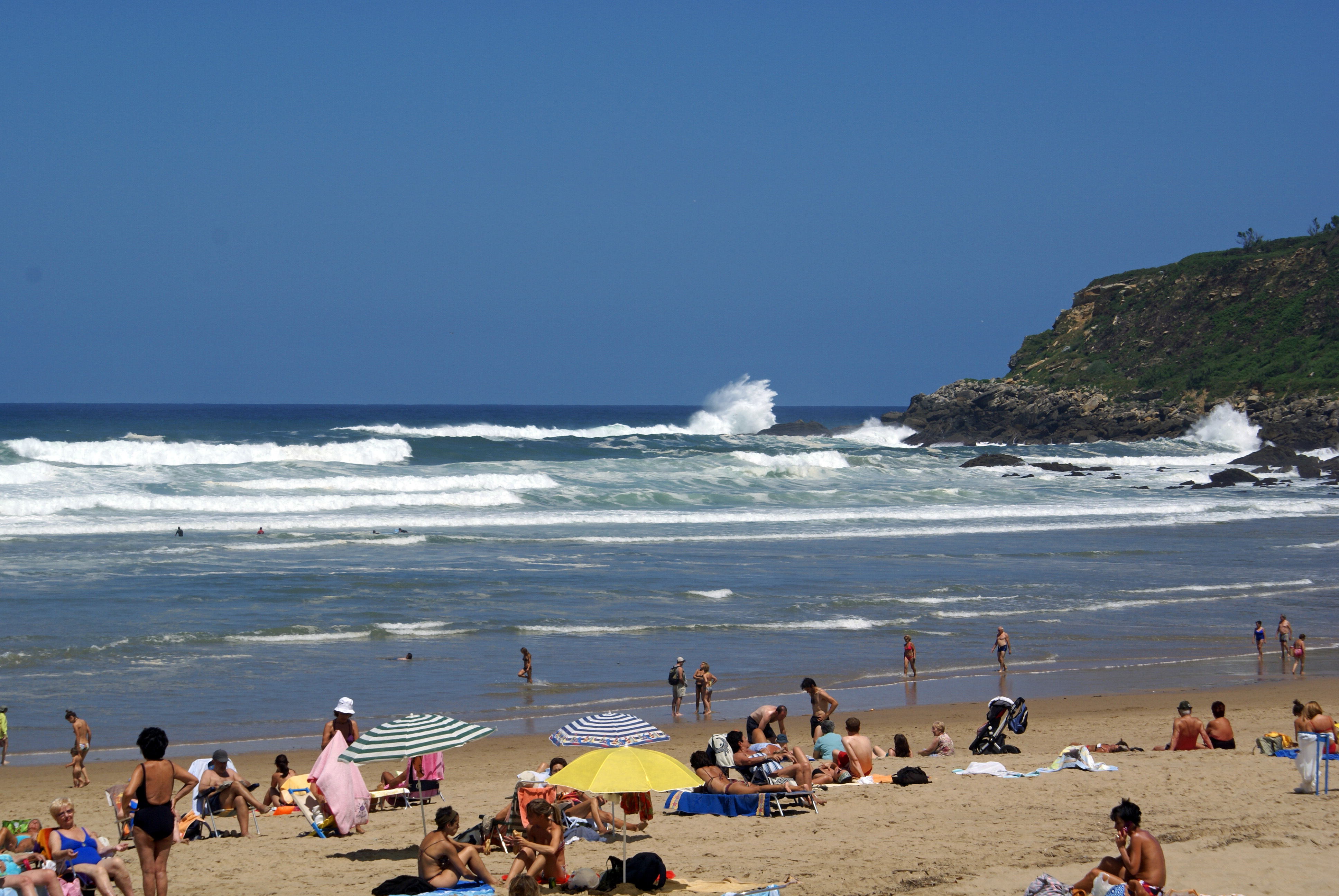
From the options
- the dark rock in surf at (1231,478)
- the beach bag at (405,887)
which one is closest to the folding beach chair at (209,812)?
the beach bag at (405,887)

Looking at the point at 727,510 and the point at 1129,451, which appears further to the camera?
the point at 1129,451

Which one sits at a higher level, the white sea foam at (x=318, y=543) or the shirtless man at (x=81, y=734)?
the white sea foam at (x=318, y=543)

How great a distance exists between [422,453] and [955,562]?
140 feet

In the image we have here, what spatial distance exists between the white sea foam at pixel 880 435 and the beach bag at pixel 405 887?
266ft

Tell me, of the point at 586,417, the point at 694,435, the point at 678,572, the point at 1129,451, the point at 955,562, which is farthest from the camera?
the point at 586,417

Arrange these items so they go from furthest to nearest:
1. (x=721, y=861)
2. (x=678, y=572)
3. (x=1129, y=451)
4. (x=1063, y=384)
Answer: (x=1063, y=384) < (x=1129, y=451) < (x=678, y=572) < (x=721, y=861)

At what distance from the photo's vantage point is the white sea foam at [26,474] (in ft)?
136

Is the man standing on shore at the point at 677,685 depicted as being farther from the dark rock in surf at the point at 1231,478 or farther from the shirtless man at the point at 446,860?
the dark rock in surf at the point at 1231,478

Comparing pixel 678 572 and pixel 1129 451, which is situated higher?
pixel 1129 451

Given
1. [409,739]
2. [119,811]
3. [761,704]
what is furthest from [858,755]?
[119,811]

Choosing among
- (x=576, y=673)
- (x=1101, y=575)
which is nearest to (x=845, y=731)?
(x=576, y=673)

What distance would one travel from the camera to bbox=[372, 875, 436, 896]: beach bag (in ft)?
24.6

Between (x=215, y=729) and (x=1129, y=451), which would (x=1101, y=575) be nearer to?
(x=215, y=729)

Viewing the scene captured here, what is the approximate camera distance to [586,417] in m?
168
